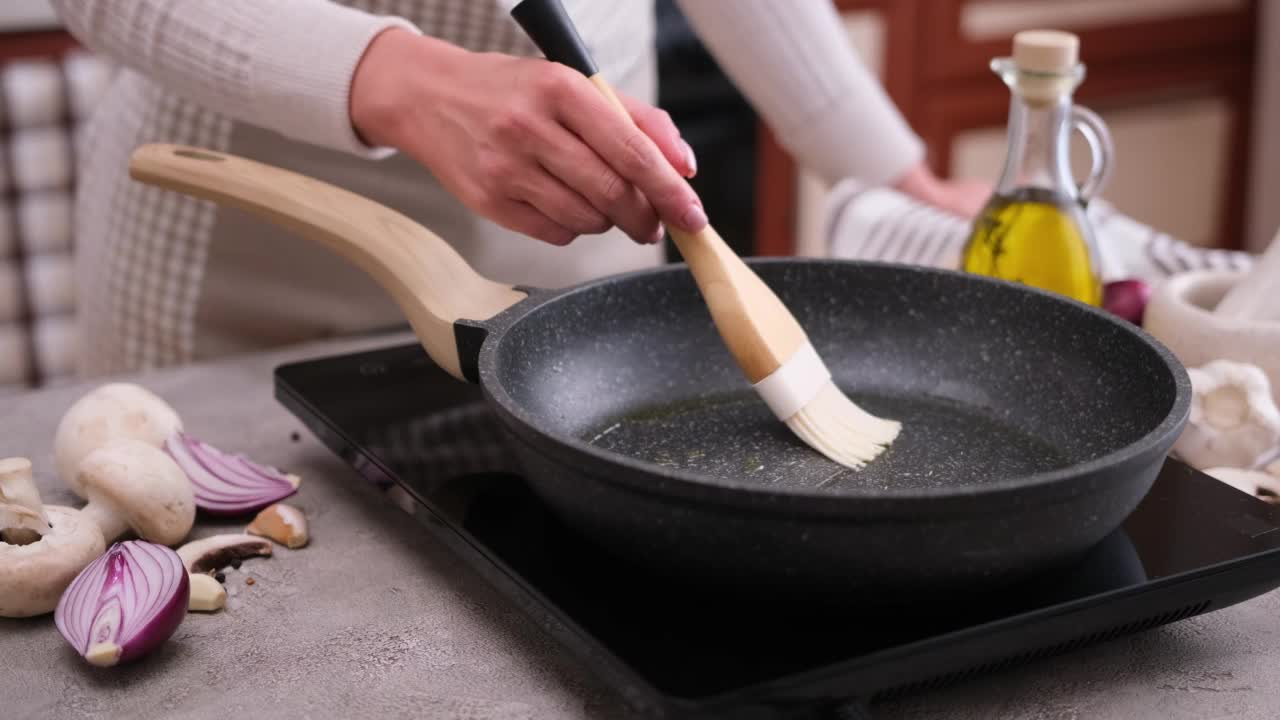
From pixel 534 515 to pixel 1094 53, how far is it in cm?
235

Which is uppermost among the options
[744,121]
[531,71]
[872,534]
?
[531,71]

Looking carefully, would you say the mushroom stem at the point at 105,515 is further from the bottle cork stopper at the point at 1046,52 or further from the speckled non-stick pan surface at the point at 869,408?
the bottle cork stopper at the point at 1046,52

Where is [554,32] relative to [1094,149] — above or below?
above

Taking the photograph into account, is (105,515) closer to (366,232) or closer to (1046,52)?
(366,232)

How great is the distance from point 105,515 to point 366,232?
8.4 inches

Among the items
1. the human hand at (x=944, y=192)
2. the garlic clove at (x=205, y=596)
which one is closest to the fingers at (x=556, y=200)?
the garlic clove at (x=205, y=596)

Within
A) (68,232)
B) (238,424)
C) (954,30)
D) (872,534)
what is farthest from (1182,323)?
(954,30)

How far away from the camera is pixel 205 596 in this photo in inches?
23.3

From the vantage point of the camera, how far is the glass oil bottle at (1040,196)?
80 cm

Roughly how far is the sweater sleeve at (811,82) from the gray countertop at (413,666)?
740mm

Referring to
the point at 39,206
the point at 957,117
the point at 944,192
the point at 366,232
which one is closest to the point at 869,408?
the point at 366,232

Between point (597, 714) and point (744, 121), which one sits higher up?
point (597, 714)

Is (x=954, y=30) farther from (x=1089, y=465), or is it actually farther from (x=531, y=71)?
(x=1089, y=465)

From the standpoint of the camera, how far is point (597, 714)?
0.52 m
